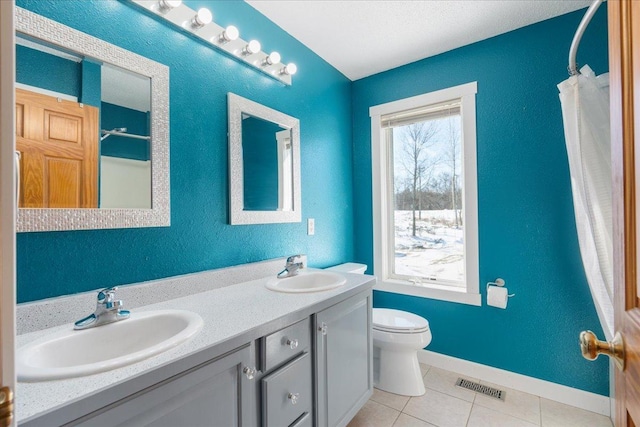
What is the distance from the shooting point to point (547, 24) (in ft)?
6.00

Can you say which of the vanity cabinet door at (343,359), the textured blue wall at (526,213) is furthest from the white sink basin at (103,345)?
the textured blue wall at (526,213)

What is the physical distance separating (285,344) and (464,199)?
5.57 feet

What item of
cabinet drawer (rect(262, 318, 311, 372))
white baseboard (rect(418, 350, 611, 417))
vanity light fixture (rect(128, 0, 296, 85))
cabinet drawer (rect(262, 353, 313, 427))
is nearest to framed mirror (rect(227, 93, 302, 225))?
vanity light fixture (rect(128, 0, 296, 85))

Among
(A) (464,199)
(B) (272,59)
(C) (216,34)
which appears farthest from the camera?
(A) (464,199)

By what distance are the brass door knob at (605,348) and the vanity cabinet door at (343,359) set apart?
0.86 metres

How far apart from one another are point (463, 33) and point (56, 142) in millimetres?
2333

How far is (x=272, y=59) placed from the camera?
170 cm

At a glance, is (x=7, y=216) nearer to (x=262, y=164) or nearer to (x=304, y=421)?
(x=304, y=421)

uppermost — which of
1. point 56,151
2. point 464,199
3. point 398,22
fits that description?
point 398,22

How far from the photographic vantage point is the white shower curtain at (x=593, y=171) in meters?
1.34

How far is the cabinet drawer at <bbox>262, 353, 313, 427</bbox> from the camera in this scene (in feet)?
3.25

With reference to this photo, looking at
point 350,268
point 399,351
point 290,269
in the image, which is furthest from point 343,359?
point 350,268

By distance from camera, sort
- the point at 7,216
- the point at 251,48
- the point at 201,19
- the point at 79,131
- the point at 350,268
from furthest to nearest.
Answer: the point at 350,268 → the point at 251,48 → the point at 201,19 → the point at 79,131 → the point at 7,216

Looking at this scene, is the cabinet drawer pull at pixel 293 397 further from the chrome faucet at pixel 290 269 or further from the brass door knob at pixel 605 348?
the brass door knob at pixel 605 348
